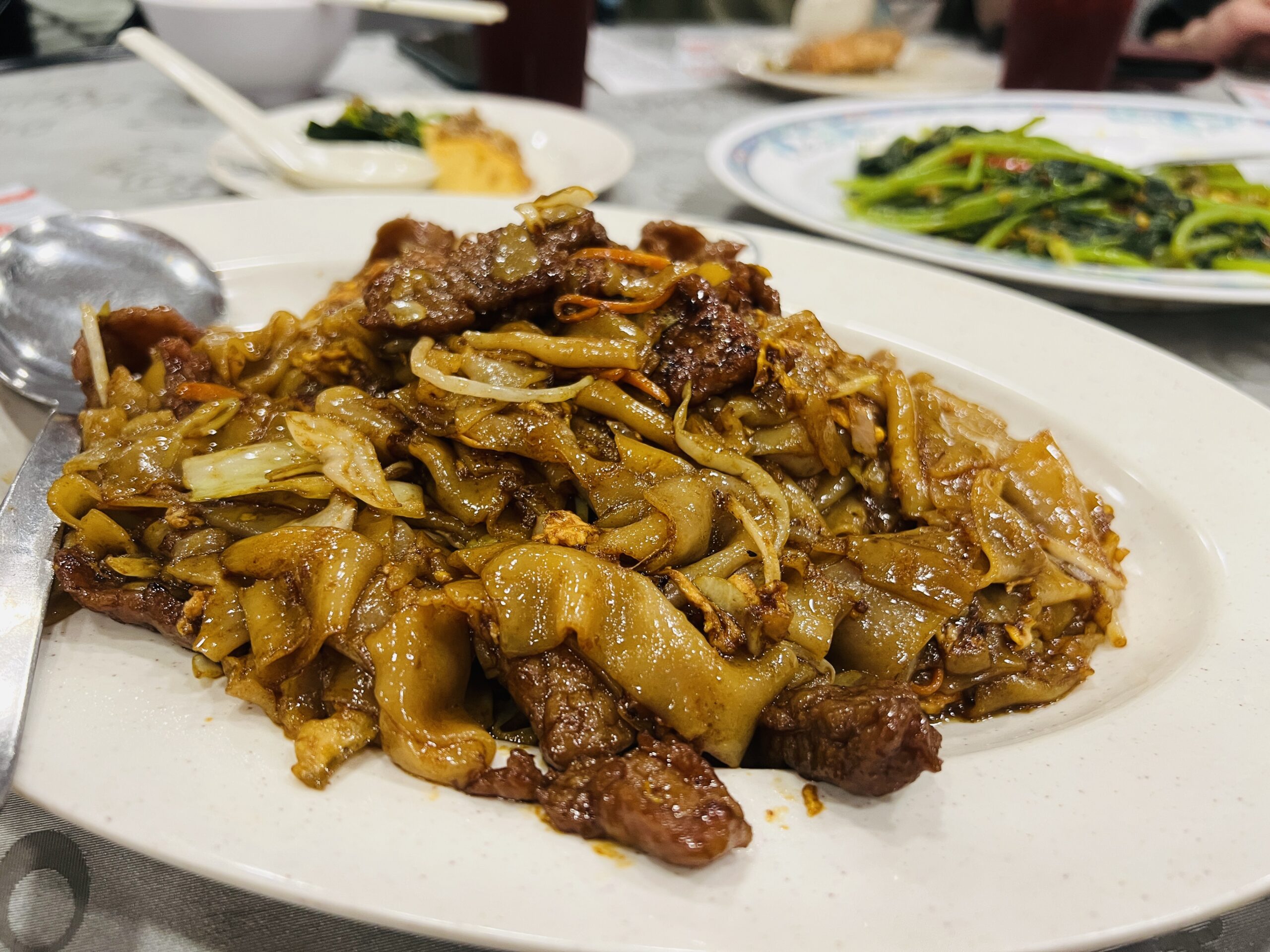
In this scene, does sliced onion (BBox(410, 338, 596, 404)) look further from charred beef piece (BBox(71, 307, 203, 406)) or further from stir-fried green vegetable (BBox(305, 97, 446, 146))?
stir-fried green vegetable (BBox(305, 97, 446, 146))

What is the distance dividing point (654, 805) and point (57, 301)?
2.36 m

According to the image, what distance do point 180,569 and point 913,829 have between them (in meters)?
1.44

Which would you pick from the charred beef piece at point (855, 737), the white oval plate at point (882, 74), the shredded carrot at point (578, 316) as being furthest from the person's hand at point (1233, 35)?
the charred beef piece at point (855, 737)

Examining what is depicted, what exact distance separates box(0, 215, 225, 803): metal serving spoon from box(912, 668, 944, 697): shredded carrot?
5.70ft

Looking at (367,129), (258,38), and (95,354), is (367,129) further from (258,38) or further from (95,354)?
(95,354)

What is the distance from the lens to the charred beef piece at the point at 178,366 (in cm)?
205

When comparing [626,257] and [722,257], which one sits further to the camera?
[722,257]

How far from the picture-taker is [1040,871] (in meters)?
1.21

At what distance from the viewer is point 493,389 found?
1804mm

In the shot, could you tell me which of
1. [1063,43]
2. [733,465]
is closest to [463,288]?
[733,465]

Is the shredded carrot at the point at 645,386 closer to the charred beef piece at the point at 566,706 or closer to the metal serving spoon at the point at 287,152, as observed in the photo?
the charred beef piece at the point at 566,706

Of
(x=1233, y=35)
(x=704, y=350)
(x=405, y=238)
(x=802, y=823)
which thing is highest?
(x=1233, y=35)

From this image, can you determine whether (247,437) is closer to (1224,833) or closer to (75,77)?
(1224,833)

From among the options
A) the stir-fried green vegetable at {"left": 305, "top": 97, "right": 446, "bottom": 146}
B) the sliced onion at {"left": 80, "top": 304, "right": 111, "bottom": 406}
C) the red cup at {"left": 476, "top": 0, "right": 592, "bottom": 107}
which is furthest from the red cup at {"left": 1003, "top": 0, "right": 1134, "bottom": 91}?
the sliced onion at {"left": 80, "top": 304, "right": 111, "bottom": 406}
